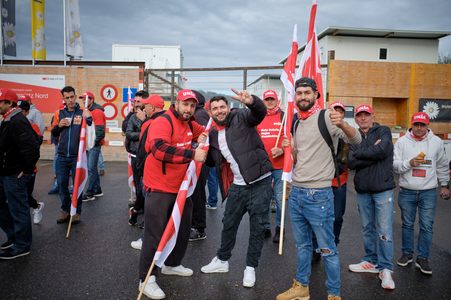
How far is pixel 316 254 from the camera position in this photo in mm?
4043

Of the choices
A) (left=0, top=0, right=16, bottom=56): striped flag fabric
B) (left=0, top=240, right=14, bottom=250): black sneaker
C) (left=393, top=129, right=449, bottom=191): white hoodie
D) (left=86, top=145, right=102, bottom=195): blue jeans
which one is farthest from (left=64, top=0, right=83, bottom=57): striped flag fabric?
(left=393, top=129, right=449, bottom=191): white hoodie

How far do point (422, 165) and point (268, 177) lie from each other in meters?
2.07

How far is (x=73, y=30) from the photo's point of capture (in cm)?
1271

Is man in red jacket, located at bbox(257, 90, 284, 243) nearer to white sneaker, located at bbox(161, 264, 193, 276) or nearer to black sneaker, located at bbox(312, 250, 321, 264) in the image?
black sneaker, located at bbox(312, 250, 321, 264)

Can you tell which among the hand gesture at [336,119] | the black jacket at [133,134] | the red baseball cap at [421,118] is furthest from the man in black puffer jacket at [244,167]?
the black jacket at [133,134]

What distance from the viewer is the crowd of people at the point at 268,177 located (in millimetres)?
2998

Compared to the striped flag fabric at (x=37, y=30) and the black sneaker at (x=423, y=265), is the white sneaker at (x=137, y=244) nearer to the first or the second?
the black sneaker at (x=423, y=265)

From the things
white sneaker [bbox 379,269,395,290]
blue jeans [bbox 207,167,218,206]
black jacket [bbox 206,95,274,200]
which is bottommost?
white sneaker [bbox 379,269,395,290]

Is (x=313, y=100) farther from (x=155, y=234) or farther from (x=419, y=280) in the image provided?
(x=419, y=280)

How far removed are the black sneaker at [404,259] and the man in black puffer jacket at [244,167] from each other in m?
1.95

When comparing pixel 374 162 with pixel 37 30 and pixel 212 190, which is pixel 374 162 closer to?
pixel 212 190

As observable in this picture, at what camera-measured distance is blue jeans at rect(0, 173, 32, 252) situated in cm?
397

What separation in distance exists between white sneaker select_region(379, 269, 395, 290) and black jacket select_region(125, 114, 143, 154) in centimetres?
424

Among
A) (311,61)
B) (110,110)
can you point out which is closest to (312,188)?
(311,61)
